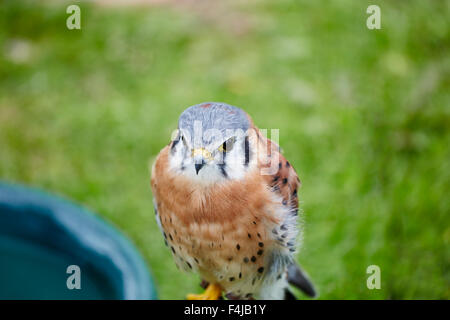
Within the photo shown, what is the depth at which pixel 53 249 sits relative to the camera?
3342mm


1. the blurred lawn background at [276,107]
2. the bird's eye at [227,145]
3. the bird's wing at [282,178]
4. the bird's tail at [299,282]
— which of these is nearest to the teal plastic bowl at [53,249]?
the blurred lawn background at [276,107]

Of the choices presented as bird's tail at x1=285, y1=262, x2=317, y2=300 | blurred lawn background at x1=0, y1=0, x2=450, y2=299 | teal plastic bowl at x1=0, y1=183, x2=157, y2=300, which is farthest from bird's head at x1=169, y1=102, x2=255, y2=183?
blurred lawn background at x1=0, y1=0, x2=450, y2=299

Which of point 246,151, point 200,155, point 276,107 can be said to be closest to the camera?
point 200,155

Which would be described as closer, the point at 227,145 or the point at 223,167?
the point at 227,145

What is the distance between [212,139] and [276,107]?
2.93 metres

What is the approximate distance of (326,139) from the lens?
14.0 ft

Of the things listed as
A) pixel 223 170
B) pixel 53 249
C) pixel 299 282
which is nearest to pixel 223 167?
pixel 223 170

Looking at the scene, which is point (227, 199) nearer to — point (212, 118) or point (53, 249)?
point (212, 118)

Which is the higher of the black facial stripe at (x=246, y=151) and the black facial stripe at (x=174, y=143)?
the black facial stripe at (x=174, y=143)

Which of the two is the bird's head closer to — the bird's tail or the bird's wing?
the bird's wing

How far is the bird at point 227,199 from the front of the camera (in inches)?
67.6

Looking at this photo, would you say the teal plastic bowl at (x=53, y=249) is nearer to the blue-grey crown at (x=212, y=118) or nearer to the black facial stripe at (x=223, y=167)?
the black facial stripe at (x=223, y=167)
